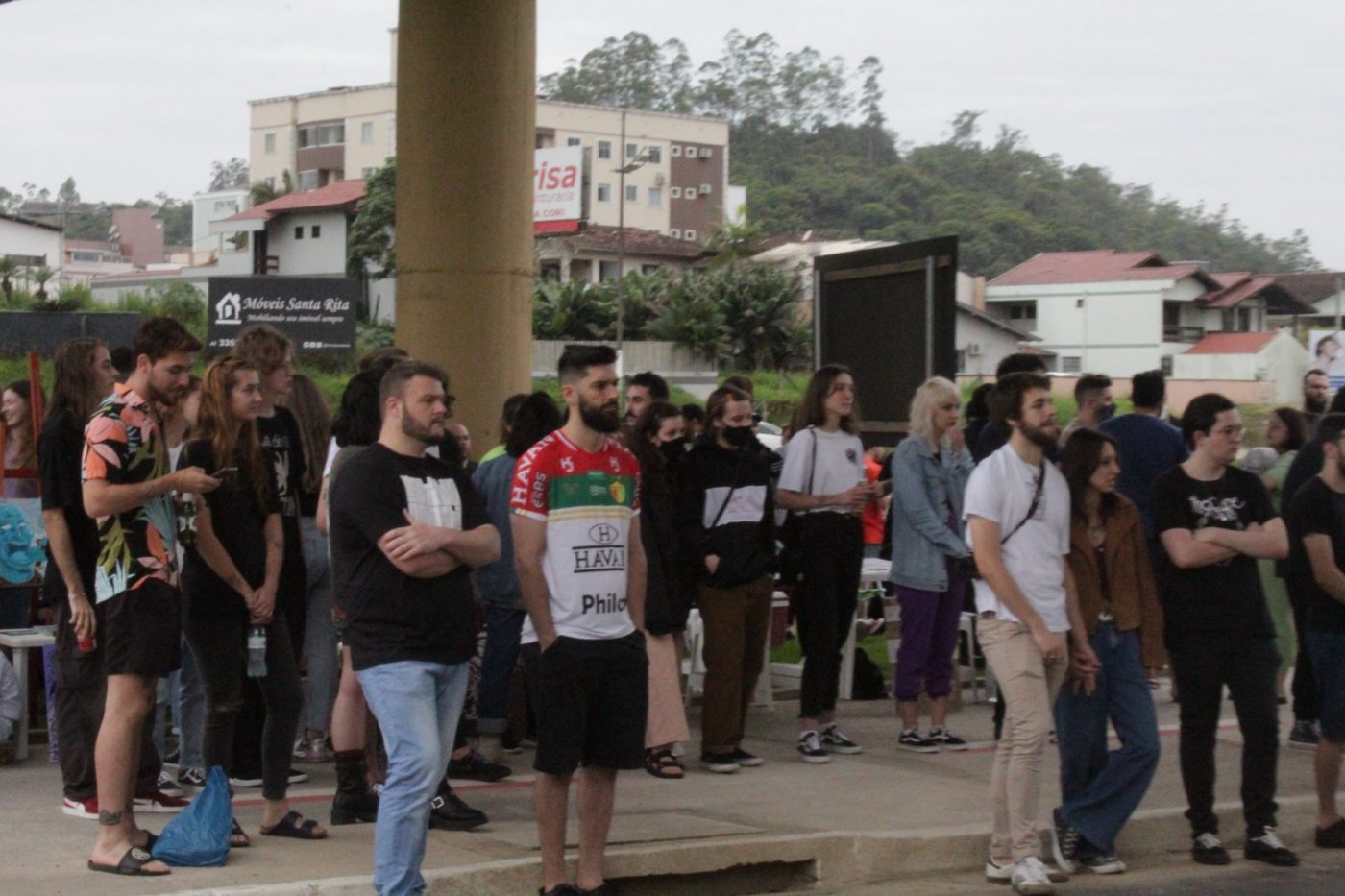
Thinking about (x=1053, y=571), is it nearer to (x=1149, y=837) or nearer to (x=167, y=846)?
(x=1149, y=837)

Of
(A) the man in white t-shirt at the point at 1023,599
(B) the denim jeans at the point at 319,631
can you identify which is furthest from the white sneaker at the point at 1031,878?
(B) the denim jeans at the point at 319,631

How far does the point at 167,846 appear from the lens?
6.88 metres

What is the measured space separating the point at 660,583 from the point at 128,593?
3.12 meters

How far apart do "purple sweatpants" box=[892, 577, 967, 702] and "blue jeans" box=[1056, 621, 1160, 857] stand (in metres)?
2.21

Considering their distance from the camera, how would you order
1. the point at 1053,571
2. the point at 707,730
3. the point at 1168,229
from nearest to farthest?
the point at 1053,571 → the point at 707,730 → the point at 1168,229

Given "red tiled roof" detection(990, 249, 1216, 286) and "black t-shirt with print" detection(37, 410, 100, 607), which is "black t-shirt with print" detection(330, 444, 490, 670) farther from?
"red tiled roof" detection(990, 249, 1216, 286)

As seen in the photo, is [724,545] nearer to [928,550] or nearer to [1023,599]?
[928,550]

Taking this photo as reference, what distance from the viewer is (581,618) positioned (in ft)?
22.2

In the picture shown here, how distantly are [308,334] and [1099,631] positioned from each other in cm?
5140

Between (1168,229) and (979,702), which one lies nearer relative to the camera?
(979,702)

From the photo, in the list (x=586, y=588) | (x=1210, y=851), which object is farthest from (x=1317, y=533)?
(x=586, y=588)

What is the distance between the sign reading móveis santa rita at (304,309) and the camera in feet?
185

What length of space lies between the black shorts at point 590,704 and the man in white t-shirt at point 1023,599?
1602 mm

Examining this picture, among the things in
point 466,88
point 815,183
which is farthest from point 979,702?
point 815,183
